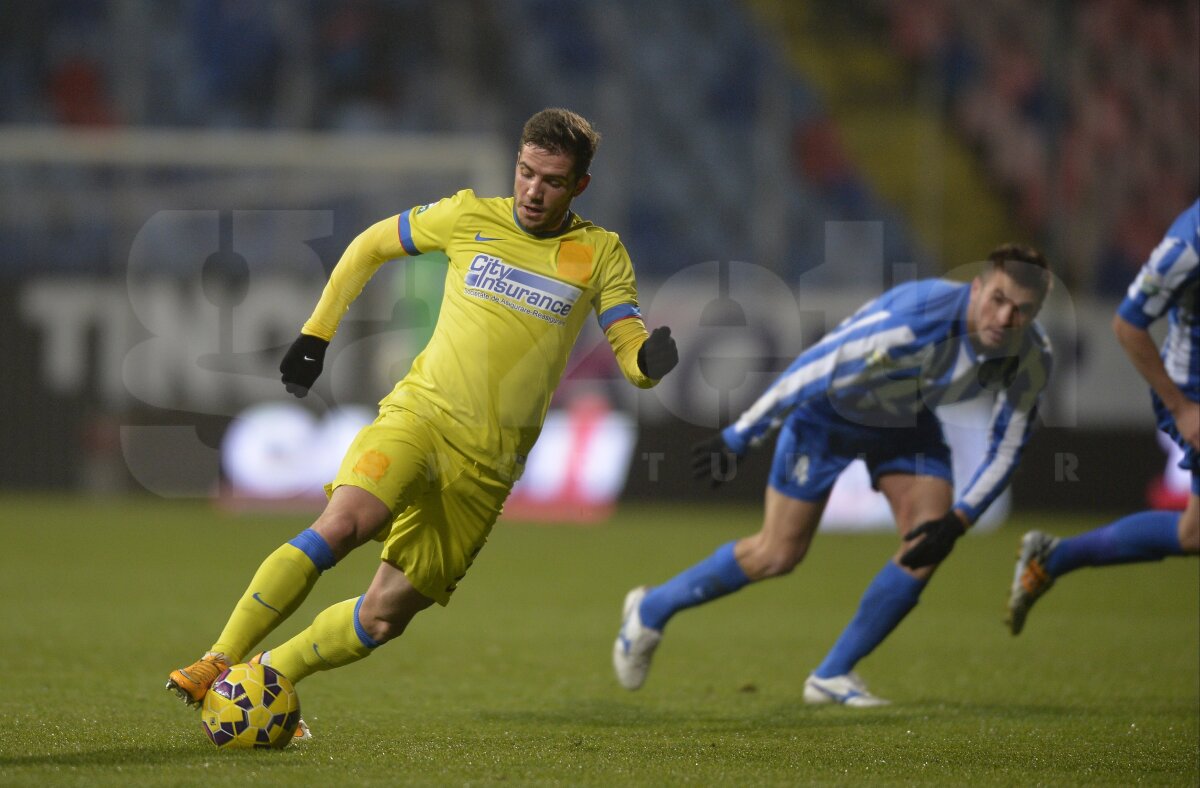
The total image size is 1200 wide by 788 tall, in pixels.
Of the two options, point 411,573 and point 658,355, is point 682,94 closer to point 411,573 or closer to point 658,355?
point 658,355

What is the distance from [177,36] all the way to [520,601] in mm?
8964

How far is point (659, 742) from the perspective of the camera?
15.4ft

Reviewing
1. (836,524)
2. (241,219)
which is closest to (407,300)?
(241,219)

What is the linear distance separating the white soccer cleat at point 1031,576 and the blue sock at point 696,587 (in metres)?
1.11

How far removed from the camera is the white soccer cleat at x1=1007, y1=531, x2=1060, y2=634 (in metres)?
6.09

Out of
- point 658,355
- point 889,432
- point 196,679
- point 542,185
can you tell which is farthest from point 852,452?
point 196,679

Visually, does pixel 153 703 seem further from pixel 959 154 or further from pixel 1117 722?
Result: pixel 959 154

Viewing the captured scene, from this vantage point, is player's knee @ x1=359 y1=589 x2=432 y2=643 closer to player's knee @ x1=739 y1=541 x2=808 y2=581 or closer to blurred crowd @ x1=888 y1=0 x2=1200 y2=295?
player's knee @ x1=739 y1=541 x2=808 y2=581

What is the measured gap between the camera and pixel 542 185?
4.68 m

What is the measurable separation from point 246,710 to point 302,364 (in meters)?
1.07

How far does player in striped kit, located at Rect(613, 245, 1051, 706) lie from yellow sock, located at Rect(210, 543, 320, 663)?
1.72 metres

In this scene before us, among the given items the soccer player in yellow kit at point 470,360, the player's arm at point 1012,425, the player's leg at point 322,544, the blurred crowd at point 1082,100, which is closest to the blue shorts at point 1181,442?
the player's arm at point 1012,425

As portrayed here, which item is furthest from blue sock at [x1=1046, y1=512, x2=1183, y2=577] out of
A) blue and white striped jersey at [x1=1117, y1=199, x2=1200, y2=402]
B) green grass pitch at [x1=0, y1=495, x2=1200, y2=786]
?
blue and white striped jersey at [x1=1117, y1=199, x2=1200, y2=402]

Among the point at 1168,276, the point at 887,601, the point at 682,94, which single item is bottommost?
the point at 887,601
